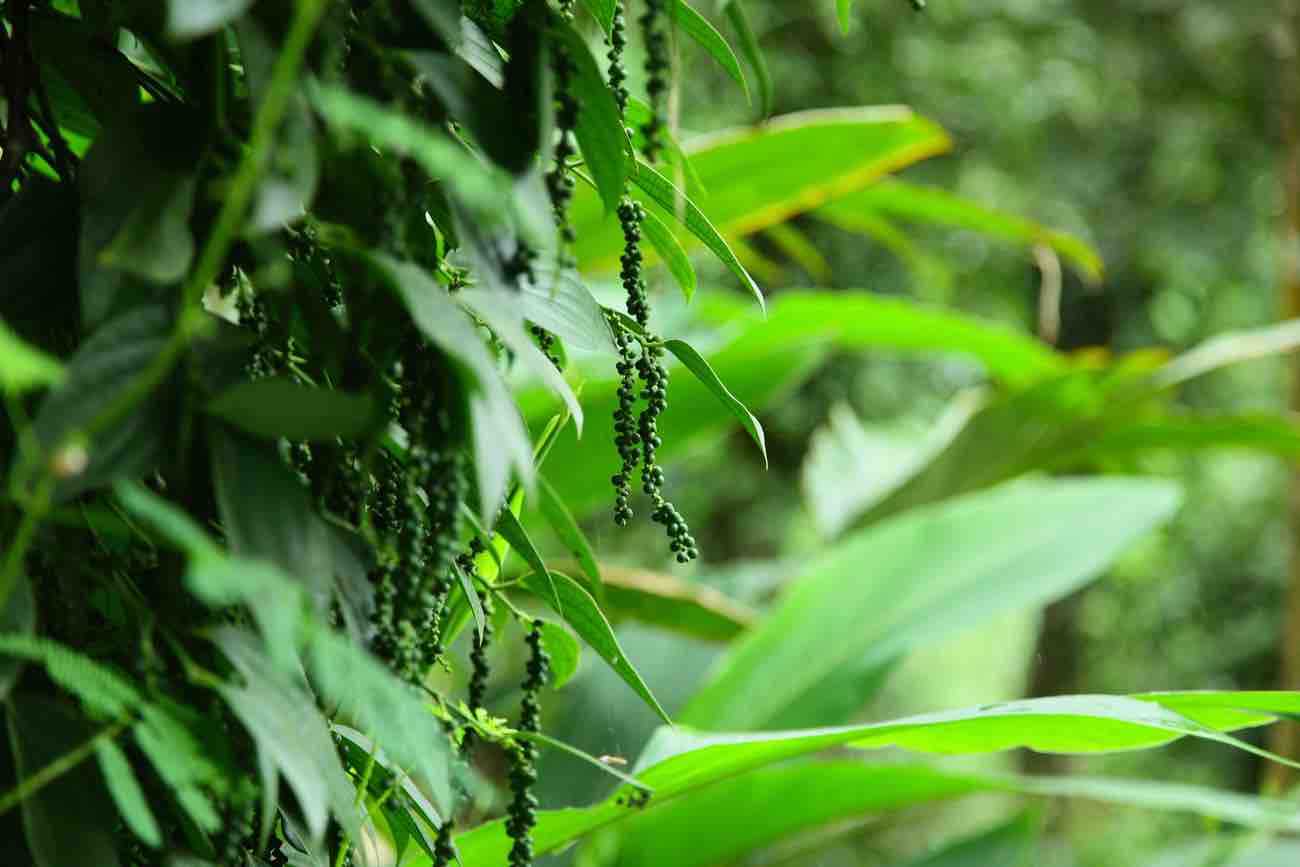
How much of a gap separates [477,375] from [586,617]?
19cm

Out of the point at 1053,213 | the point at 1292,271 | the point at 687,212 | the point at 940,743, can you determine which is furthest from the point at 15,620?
the point at 1053,213

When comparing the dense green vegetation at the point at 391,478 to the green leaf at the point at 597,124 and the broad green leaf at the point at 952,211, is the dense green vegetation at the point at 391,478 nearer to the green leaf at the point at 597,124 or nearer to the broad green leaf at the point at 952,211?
the green leaf at the point at 597,124

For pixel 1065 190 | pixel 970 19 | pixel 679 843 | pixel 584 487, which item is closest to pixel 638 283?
pixel 679 843

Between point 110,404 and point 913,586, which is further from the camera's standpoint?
point 913,586

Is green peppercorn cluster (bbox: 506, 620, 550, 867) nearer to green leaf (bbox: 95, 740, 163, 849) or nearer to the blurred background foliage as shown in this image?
green leaf (bbox: 95, 740, 163, 849)


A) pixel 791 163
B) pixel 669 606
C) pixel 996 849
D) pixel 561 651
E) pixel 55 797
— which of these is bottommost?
pixel 996 849

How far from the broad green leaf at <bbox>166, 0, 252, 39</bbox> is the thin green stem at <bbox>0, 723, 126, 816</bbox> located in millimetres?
145

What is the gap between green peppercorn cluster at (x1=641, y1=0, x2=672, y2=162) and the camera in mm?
338

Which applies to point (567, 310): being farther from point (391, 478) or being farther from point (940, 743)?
point (940, 743)

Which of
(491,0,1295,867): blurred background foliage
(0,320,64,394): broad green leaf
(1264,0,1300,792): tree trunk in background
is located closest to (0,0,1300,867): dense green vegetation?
(0,320,64,394): broad green leaf

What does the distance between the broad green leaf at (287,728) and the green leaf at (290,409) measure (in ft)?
0.19

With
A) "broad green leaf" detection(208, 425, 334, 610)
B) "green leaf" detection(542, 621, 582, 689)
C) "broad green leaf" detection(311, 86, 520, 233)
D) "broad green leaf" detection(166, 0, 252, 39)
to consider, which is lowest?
"green leaf" detection(542, 621, 582, 689)

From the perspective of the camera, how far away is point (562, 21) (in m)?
0.37

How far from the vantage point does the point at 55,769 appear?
31 centimetres
